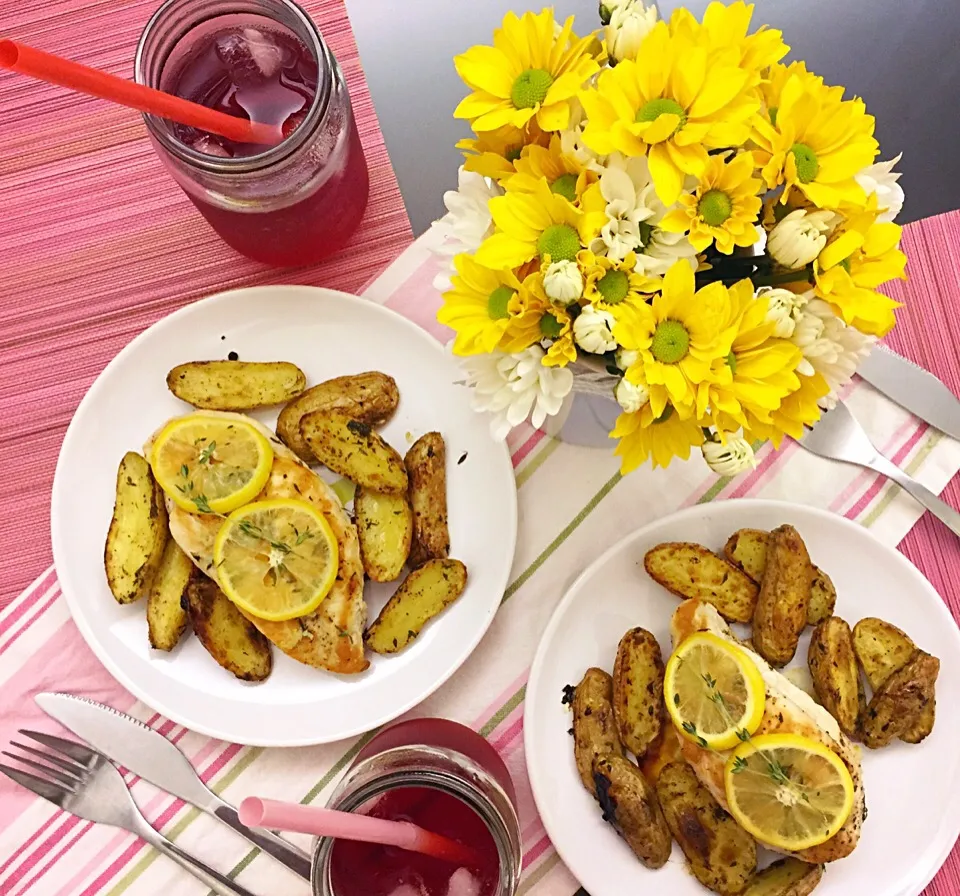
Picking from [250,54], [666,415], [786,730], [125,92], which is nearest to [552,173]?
[666,415]

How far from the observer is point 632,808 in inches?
42.3

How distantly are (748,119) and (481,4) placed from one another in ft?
2.64

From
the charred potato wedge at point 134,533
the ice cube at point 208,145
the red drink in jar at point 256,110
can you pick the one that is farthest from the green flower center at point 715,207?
the charred potato wedge at point 134,533

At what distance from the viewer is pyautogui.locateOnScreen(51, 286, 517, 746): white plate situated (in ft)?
3.72

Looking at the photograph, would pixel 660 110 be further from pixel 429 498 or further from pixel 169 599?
pixel 169 599

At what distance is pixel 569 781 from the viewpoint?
3.74 ft

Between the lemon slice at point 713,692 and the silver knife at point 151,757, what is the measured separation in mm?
546

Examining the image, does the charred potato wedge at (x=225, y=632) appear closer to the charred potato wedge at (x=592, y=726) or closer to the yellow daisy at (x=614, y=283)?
the charred potato wedge at (x=592, y=726)

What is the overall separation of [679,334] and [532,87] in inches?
8.9

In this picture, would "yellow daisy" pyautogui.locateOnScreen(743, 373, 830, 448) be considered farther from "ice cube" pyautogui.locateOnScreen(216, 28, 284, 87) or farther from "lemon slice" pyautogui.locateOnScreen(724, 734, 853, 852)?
"ice cube" pyautogui.locateOnScreen(216, 28, 284, 87)

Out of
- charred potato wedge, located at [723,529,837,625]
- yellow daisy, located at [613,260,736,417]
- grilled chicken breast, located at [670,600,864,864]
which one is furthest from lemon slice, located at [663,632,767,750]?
yellow daisy, located at [613,260,736,417]

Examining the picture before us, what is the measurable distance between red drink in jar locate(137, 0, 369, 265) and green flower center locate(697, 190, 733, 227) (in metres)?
0.48

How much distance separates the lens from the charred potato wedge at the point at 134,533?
1.13 meters

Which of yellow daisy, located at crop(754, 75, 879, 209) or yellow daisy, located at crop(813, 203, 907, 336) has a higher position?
yellow daisy, located at crop(754, 75, 879, 209)
